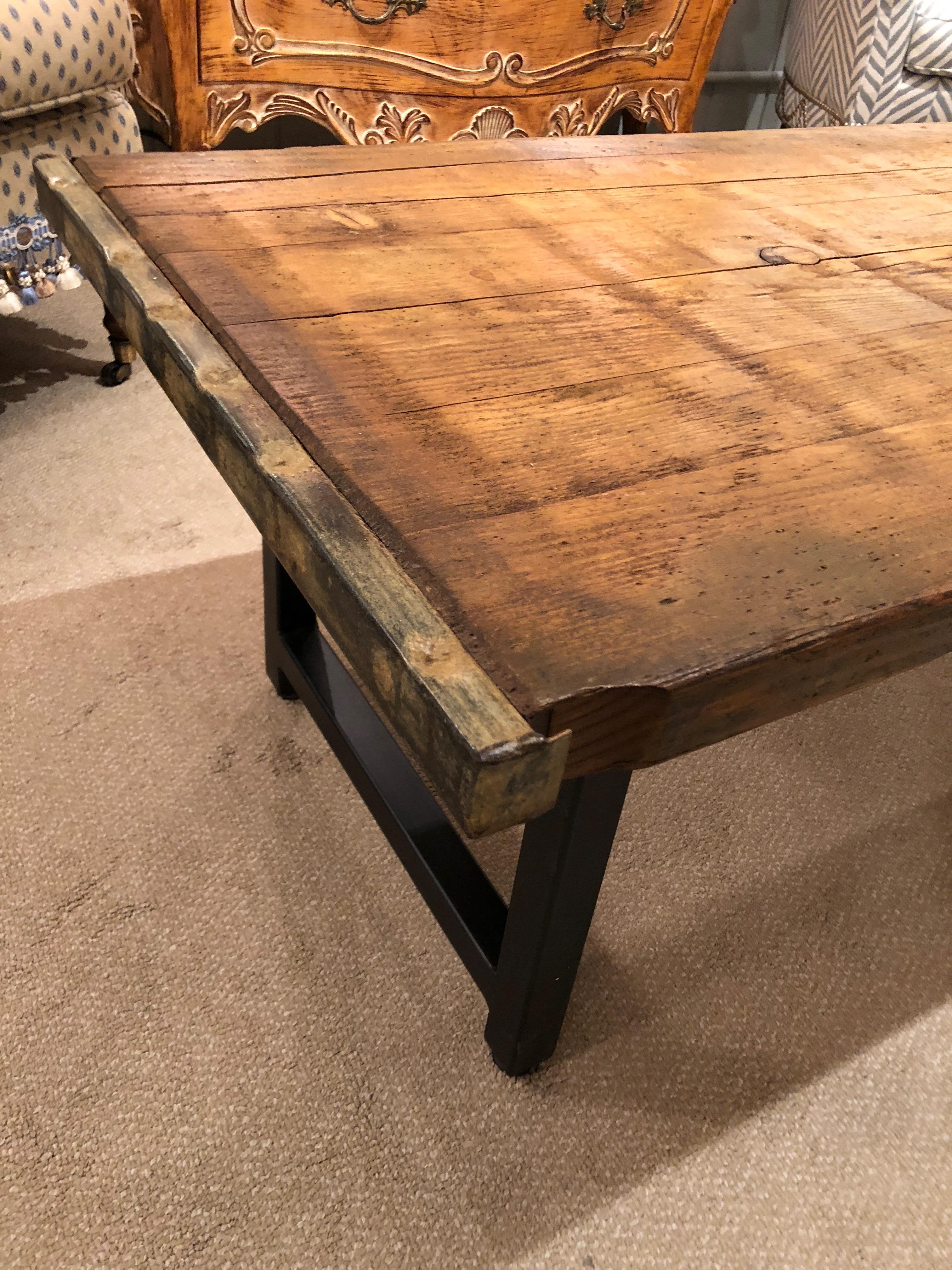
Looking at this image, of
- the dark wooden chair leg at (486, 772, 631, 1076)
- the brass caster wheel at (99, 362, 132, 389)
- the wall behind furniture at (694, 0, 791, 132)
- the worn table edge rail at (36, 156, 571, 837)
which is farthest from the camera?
the wall behind furniture at (694, 0, 791, 132)

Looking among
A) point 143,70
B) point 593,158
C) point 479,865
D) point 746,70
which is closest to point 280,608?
point 479,865

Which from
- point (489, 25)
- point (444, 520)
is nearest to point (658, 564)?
point (444, 520)

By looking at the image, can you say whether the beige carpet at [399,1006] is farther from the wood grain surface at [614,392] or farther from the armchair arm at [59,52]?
the armchair arm at [59,52]

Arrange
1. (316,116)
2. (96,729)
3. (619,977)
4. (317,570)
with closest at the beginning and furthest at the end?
(317,570) < (619,977) < (96,729) < (316,116)

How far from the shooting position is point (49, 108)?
1.35 metres

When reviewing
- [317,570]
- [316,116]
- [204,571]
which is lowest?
[204,571]

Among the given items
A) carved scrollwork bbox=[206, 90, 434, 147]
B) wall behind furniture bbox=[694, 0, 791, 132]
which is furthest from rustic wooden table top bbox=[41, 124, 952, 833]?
wall behind furniture bbox=[694, 0, 791, 132]

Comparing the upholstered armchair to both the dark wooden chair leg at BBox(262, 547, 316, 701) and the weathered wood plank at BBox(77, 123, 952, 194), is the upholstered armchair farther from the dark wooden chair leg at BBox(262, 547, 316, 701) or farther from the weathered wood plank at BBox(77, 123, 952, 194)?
the dark wooden chair leg at BBox(262, 547, 316, 701)

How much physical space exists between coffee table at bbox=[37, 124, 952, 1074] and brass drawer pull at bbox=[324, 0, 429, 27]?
2.30 ft

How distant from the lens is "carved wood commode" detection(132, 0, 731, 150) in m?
1.50

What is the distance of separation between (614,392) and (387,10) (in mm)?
1273

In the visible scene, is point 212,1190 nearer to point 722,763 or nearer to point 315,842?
point 315,842

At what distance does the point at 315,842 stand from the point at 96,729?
28 centimetres

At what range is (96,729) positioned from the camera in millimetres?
1041
